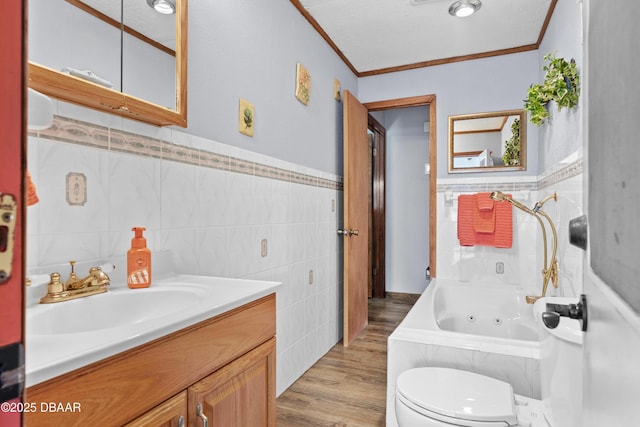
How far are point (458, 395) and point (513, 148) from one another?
7.68 ft

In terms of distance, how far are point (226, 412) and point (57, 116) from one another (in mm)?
887

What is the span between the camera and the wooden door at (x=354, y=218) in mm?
2801

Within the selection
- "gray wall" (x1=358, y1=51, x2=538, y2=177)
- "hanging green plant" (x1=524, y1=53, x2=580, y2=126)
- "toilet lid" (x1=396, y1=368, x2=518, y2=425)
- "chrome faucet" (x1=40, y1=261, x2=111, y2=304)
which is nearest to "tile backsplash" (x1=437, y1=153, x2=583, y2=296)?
"gray wall" (x1=358, y1=51, x2=538, y2=177)

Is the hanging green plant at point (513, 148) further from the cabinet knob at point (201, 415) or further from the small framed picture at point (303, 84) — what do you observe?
the cabinet knob at point (201, 415)

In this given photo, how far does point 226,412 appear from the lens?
930mm

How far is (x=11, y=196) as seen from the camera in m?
0.21

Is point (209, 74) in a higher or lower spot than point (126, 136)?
higher

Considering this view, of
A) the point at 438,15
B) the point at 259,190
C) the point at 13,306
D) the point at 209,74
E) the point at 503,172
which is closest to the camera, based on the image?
the point at 13,306

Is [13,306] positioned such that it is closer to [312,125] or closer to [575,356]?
[575,356]

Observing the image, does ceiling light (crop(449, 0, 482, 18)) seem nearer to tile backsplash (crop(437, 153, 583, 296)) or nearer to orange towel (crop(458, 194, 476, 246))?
tile backsplash (crop(437, 153, 583, 296))

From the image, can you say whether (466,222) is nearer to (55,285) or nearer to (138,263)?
(138,263)

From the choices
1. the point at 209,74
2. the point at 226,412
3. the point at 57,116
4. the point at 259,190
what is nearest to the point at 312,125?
the point at 259,190

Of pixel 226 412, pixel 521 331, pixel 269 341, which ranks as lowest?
pixel 521 331

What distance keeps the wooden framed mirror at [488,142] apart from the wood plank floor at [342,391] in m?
1.64
